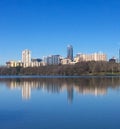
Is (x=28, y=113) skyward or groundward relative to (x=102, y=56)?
groundward

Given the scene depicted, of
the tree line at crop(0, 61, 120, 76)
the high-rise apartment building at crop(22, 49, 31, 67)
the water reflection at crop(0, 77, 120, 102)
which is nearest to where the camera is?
the water reflection at crop(0, 77, 120, 102)

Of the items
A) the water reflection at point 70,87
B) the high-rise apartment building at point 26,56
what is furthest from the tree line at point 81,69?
the water reflection at point 70,87

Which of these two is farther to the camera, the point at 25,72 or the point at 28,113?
the point at 25,72

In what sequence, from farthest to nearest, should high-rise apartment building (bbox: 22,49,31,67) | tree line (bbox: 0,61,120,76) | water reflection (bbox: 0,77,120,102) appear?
1. high-rise apartment building (bbox: 22,49,31,67)
2. tree line (bbox: 0,61,120,76)
3. water reflection (bbox: 0,77,120,102)

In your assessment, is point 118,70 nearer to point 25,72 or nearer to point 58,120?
point 25,72

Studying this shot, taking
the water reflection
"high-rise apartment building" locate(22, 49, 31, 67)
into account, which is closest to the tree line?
"high-rise apartment building" locate(22, 49, 31, 67)

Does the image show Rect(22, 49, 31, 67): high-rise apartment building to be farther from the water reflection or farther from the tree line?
the water reflection

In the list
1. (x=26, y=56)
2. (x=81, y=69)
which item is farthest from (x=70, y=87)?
(x=26, y=56)

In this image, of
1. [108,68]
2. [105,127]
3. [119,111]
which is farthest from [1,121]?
[108,68]

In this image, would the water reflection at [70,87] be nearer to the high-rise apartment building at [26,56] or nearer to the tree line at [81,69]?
the tree line at [81,69]

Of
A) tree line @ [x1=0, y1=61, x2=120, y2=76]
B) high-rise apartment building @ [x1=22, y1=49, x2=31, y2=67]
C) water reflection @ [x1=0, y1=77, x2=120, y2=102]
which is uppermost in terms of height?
high-rise apartment building @ [x1=22, y1=49, x2=31, y2=67]

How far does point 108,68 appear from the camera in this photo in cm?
9894

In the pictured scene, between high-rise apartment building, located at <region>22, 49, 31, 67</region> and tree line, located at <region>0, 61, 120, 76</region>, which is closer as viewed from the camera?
tree line, located at <region>0, 61, 120, 76</region>

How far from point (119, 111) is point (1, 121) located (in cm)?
544
